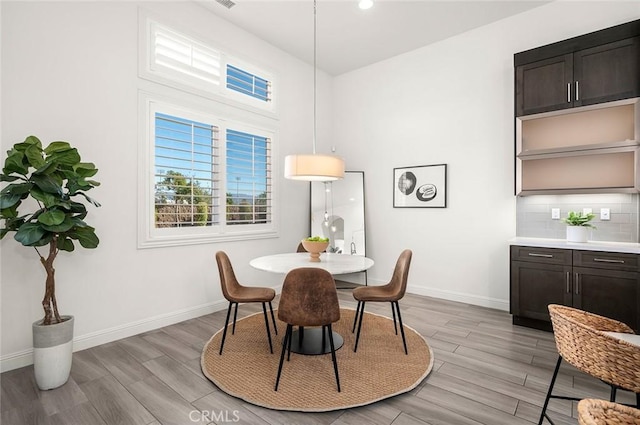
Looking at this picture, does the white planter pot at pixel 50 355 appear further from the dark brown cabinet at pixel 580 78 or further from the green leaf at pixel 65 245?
the dark brown cabinet at pixel 580 78

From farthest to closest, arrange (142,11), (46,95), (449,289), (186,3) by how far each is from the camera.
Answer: (449,289) < (186,3) < (142,11) < (46,95)

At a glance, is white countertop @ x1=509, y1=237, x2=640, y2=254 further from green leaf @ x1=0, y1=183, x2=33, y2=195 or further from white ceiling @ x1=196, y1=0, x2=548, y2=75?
green leaf @ x1=0, y1=183, x2=33, y2=195

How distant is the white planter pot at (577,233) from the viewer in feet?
10.8

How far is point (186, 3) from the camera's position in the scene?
364 centimetres

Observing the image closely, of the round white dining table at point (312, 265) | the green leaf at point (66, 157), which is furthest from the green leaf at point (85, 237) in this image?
the round white dining table at point (312, 265)

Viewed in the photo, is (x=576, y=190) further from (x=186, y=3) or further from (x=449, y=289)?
(x=186, y=3)

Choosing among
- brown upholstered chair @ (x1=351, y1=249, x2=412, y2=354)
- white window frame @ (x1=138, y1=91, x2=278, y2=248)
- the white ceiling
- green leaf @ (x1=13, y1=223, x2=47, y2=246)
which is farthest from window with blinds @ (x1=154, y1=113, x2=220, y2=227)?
brown upholstered chair @ (x1=351, y1=249, x2=412, y2=354)

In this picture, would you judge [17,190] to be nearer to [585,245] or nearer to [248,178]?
[248,178]

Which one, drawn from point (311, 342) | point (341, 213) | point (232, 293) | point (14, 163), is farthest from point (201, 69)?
point (311, 342)

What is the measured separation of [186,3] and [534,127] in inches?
169

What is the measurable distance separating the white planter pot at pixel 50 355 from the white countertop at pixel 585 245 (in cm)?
427

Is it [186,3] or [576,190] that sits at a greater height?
[186,3]

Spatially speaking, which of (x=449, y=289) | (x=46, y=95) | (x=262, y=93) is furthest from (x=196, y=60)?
(x=449, y=289)

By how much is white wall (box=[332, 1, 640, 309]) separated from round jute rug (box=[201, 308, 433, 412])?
1.60 meters
